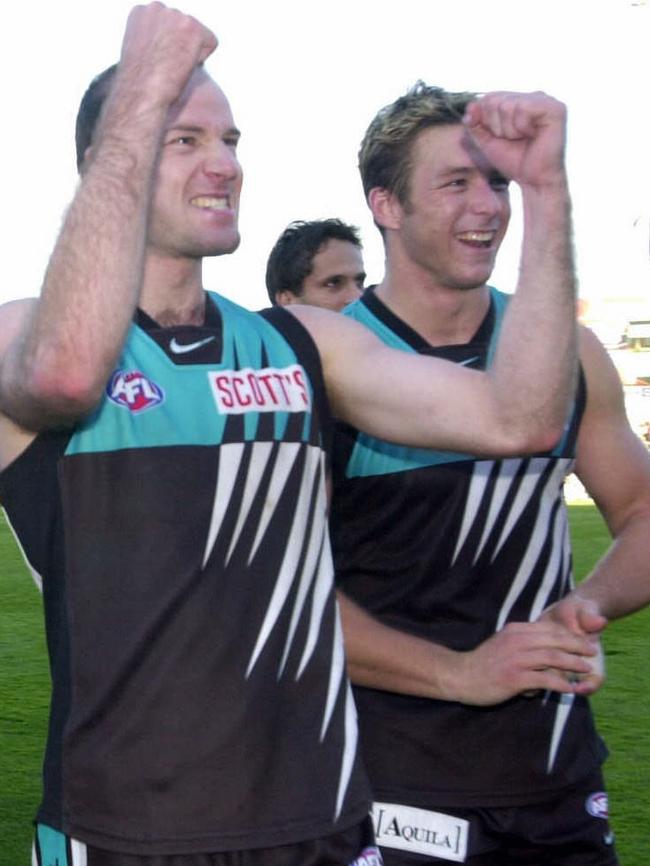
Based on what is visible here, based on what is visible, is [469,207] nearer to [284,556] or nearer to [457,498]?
[457,498]

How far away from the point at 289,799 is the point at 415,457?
109 cm

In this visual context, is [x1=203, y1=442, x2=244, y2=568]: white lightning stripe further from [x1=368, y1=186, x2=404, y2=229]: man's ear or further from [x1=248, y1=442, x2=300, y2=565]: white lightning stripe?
[x1=368, y1=186, x2=404, y2=229]: man's ear

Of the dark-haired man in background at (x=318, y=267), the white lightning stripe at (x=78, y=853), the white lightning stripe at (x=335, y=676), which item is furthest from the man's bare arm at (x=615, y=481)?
the dark-haired man in background at (x=318, y=267)

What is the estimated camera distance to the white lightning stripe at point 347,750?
2.80m

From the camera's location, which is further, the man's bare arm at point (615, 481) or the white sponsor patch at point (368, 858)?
the man's bare arm at point (615, 481)

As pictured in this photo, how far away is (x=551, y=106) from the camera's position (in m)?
2.72

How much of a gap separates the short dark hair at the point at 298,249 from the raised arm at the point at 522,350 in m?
3.24

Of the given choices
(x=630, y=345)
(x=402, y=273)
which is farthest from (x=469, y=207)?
(x=630, y=345)

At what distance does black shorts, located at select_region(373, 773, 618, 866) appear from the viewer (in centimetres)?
351

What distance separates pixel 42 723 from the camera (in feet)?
28.1

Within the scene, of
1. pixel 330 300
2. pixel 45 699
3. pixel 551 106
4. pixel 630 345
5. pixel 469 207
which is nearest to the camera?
pixel 551 106

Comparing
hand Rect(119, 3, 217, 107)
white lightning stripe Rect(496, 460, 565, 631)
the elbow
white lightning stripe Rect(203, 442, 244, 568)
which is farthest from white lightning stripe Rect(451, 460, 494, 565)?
hand Rect(119, 3, 217, 107)

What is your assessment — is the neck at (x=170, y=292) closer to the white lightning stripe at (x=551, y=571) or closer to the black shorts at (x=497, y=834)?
the white lightning stripe at (x=551, y=571)

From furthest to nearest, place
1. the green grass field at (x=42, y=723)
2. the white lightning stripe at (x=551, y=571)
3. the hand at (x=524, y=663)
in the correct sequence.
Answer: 1. the green grass field at (x=42, y=723)
2. the white lightning stripe at (x=551, y=571)
3. the hand at (x=524, y=663)
